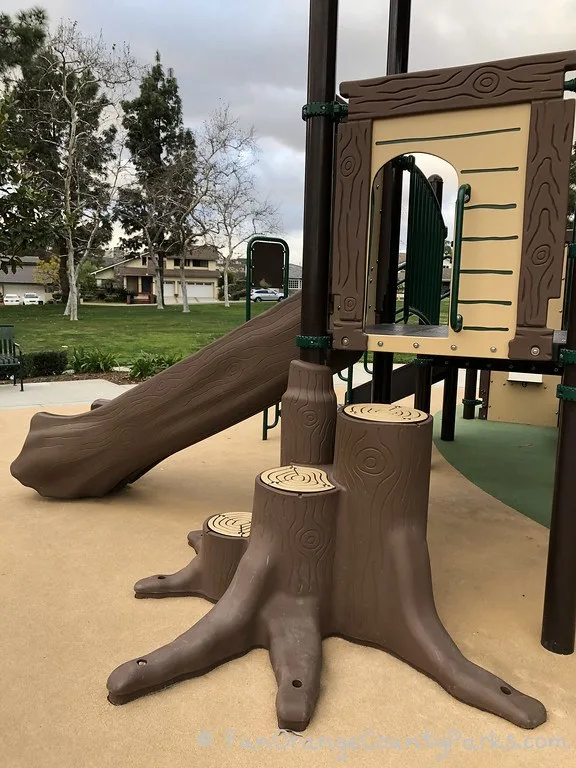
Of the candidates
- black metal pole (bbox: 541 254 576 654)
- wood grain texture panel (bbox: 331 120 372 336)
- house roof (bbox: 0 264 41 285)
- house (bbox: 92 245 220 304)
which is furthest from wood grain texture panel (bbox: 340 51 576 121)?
house roof (bbox: 0 264 41 285)

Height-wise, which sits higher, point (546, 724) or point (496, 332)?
point (496, 332)

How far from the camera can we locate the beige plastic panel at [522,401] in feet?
25.5

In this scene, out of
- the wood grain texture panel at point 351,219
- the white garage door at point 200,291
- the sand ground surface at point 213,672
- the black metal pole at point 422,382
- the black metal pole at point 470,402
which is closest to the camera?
the sand ground surface at point 213,672

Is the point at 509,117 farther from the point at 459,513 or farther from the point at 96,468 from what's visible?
the point at 96,468

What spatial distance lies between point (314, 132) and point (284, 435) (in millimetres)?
1591

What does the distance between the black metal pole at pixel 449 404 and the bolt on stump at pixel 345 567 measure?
4.18 m

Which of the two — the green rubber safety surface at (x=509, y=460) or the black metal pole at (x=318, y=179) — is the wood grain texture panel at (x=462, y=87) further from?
the green rubber safety surface at (x=509, y=460)

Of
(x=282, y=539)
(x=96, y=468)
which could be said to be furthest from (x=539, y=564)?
(x=96, y=468)

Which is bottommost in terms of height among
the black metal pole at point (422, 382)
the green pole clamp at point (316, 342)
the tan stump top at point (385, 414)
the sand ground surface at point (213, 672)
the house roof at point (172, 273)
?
the sand ground surface at point (213, 672)

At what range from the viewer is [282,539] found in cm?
274

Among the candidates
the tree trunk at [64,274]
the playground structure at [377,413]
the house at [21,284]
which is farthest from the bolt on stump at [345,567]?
the house at [21,284]

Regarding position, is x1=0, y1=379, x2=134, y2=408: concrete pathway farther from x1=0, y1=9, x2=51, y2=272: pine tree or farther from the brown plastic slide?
the brown plastic slide

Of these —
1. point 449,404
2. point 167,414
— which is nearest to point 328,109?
point 167,414

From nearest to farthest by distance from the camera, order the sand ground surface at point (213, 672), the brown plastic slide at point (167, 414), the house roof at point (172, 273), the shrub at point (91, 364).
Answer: the sand ground surface at point (213, 672)
the brown plastic slide at point (167, 414)
the shrub at point (91, 364)
the house roof at point (172, 273)
